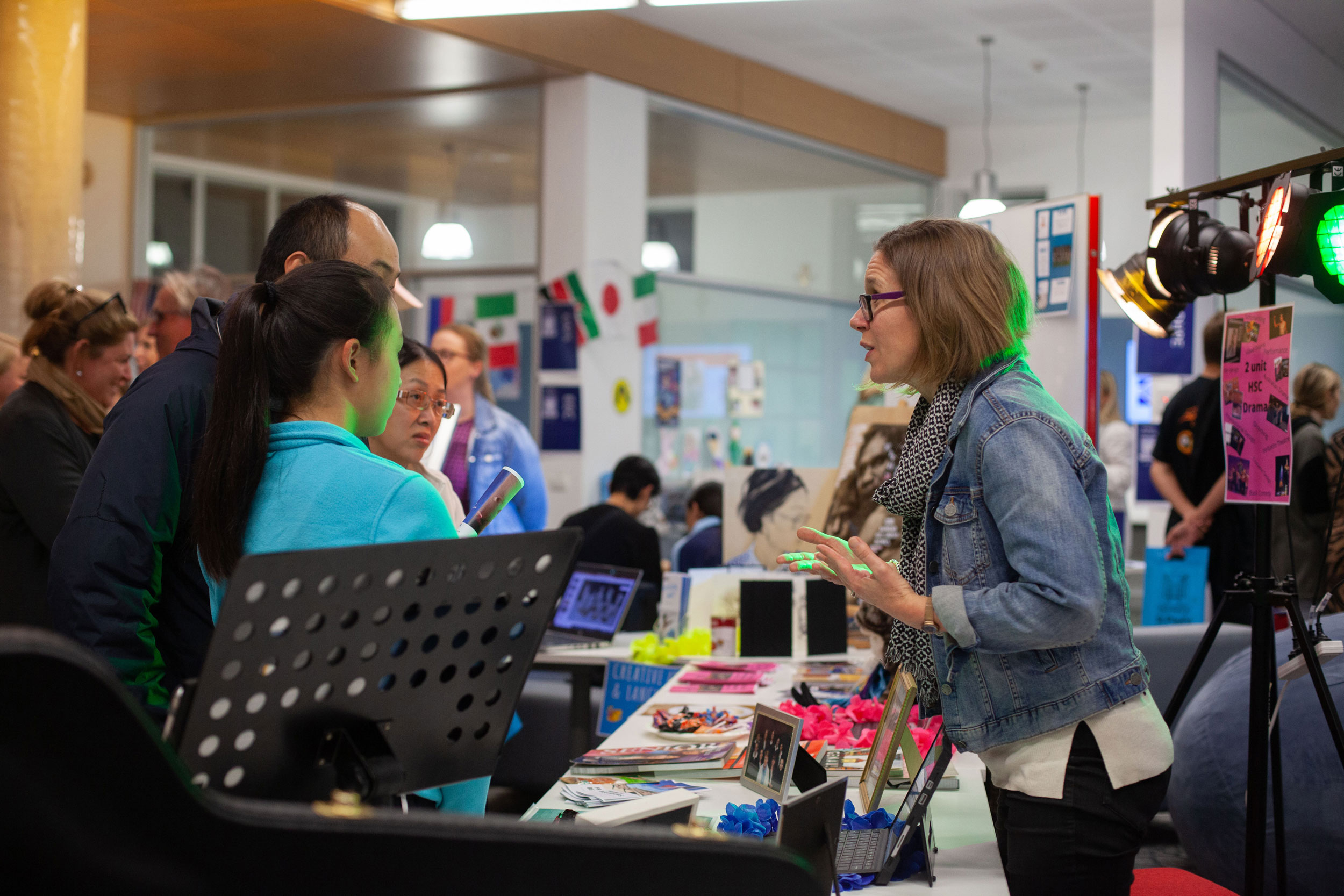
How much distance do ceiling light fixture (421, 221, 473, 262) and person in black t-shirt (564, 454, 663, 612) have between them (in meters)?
3.14

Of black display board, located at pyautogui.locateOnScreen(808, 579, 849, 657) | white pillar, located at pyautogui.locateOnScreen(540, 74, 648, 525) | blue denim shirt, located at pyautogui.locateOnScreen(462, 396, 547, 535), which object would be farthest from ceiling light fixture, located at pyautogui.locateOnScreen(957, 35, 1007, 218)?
black display board, located at pyautogui.locateOnScreen(808, 579, 849, 657)

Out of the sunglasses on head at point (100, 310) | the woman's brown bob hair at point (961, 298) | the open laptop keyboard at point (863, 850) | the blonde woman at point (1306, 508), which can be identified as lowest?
the open laptop keyboard at point (863, 850)

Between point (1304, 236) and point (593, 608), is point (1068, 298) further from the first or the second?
point (593, 608)

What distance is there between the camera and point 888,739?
71.9 inches

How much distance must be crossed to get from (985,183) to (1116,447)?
2.22m

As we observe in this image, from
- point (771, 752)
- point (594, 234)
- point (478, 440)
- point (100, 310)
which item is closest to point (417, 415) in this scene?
point (100, 310)

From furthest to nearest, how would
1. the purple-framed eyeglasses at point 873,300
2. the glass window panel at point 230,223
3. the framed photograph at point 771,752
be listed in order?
the glass window panel at point 230,223
the framed photograph at point 771,752
the purple-framed eyeglasses at point 873,300

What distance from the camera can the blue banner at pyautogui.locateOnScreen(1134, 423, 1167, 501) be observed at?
19.7 ft

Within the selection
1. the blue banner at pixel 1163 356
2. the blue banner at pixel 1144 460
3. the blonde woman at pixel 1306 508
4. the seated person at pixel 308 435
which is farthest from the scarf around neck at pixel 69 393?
the blue banner at pixel 1144 460

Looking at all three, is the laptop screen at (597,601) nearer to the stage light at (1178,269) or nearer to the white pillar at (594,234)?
the stage light at (1178,269)

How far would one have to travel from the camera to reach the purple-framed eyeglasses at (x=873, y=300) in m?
1.65

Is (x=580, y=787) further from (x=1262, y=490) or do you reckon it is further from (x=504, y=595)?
(x=1262, y=490)

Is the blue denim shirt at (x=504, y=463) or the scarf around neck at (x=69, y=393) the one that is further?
the blue denim shirt at (x=504, y=463)

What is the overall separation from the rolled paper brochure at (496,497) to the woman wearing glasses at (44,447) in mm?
1168
